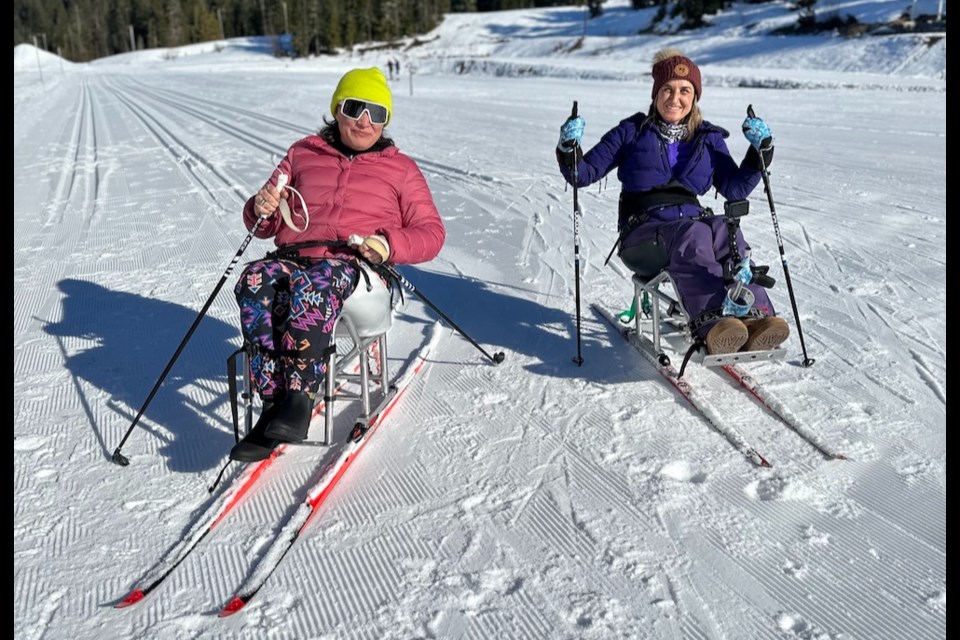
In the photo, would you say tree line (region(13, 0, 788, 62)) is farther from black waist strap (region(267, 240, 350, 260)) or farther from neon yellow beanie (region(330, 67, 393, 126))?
black waist strap (region(267, 240, 350, 260))

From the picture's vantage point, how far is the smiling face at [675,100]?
3885mm

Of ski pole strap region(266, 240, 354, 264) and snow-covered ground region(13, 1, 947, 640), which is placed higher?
ski pole strap region(266, 240, 354, 264)

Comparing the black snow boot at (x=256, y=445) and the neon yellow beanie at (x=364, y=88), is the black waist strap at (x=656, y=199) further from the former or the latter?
the black snow boot at (x=256, y=445)

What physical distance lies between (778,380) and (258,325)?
8.24 ft

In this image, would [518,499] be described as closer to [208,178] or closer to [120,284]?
[120,284]

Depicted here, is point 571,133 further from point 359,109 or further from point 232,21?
point 232,21

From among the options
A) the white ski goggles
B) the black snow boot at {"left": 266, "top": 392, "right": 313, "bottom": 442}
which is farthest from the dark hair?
the black snow boot at {"left": 266, "top": 392, "right": 313, "bottom": 442}

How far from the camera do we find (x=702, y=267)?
3.59 meters

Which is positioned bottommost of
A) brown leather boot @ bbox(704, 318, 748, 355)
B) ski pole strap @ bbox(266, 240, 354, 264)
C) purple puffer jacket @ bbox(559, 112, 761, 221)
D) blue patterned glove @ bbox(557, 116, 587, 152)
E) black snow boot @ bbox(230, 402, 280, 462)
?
black snow boot @ bbox(230, 402, 280, 462)

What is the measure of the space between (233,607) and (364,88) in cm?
215

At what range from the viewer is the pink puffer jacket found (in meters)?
3.32

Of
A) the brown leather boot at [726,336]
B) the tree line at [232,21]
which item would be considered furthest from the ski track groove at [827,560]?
the tree line at [232,21]

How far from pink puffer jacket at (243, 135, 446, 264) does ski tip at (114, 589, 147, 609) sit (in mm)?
1453

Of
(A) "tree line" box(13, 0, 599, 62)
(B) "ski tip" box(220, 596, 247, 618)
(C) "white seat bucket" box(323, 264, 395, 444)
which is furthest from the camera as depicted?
(A) "tree line" box(13, 0, 599, 62)
